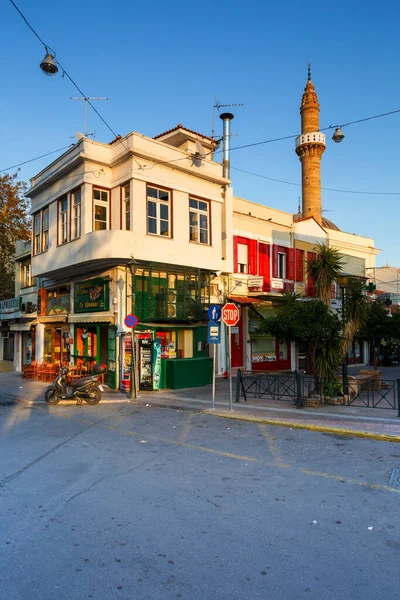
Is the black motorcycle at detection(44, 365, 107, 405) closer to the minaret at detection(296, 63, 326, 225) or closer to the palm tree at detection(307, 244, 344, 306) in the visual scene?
the palm tree at detection(307, 244, 344, 306)

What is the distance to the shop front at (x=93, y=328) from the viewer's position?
17.2 m

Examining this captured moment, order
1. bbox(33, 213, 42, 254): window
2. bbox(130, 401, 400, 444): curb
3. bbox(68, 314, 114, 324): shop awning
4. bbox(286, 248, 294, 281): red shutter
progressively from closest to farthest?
1. bbox(130, 401, 400, 444): curb
2. bbox(68, 314, 114, 324): shop awning
3. bbox(33, 213, 42, 254): window
4. bbox(286, 248, 294, 281): red shutter

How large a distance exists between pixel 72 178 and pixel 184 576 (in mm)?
17464

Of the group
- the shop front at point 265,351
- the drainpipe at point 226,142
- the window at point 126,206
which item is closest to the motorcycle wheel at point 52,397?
the window at point 126,206

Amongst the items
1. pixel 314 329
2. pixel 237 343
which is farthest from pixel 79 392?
pixel 237 343

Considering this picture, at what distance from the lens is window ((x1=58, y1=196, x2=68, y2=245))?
19.4 metres

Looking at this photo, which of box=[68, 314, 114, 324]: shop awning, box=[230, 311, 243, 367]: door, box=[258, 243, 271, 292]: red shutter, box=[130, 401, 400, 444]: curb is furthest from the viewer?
box=[258, 243, 271, 292]: red shutter

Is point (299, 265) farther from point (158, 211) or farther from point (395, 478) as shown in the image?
point (395, 478)

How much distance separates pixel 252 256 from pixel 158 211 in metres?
6.79

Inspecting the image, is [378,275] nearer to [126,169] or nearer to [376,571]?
[126,169]

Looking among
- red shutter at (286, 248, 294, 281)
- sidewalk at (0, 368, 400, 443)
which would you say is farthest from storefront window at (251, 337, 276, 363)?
sidewalk at (0, 368, 400, 443)

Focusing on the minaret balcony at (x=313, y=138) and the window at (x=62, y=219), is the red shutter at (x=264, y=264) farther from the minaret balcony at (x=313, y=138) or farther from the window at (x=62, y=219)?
the minaret balcony at (x=313, y=138)

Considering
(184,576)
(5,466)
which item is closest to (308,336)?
(5,466)

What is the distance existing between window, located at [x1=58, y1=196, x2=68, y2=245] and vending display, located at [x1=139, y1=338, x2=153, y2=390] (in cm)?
709
